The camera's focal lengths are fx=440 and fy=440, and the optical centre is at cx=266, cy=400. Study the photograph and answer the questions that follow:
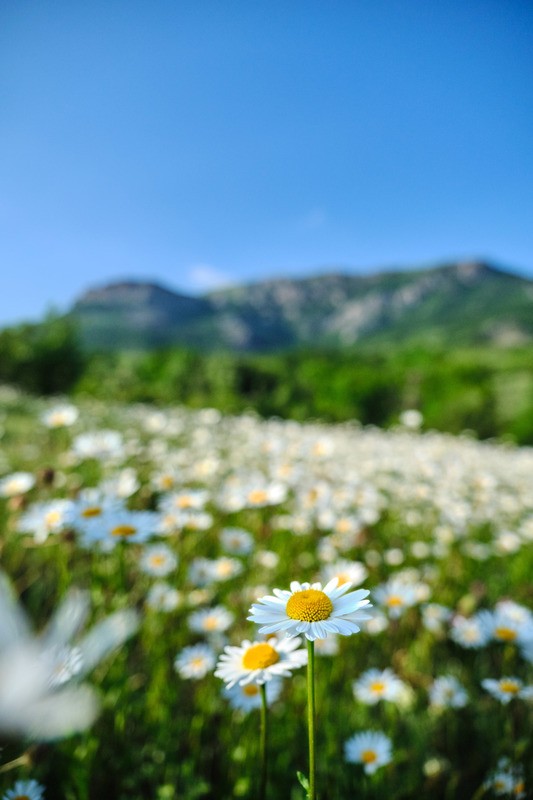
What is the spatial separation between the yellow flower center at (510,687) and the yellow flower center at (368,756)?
336mm

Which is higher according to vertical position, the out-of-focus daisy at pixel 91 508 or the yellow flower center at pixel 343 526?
the out-of-focus daisy at pixel 91 508

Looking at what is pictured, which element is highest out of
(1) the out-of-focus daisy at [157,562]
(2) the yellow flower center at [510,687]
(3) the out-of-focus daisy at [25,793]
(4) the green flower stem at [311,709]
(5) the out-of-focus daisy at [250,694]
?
(4) the green flower stem at [311,709]

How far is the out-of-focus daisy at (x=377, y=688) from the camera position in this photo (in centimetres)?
116

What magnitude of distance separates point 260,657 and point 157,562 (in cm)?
108

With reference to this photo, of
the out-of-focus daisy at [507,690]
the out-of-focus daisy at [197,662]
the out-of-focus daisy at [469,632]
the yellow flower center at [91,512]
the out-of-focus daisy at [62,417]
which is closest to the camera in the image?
the out-of-focus daisy at [507,690]

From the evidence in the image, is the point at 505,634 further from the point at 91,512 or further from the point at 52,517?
the point at 52,517

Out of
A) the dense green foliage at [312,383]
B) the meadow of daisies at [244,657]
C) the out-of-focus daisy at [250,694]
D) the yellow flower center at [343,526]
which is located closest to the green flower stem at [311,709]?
the meadow of daisies at [244,657]

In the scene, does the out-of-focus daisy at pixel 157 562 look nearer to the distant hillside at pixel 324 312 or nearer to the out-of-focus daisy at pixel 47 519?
the out-of-focus daisy at pixel 47 519

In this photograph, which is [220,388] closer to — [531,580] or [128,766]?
[531,580]

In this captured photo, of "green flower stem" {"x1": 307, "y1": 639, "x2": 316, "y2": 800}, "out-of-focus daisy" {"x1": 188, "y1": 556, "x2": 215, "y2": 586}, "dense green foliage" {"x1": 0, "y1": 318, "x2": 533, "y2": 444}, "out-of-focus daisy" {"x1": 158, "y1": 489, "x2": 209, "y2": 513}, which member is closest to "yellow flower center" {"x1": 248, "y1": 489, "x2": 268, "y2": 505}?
"out-of-focus daisy" {"x1": 158, "y1": 489, "x2": 209, "y2": 513}

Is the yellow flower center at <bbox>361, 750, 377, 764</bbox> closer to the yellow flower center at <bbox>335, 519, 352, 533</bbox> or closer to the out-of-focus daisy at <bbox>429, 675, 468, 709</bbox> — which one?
the out-of-focus daisy at <bbox>429, 675, 468, 709</bbox>

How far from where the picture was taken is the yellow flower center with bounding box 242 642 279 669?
0.66 m

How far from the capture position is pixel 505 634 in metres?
1.11

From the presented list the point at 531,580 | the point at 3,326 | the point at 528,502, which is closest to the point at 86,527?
the point at 531,580
